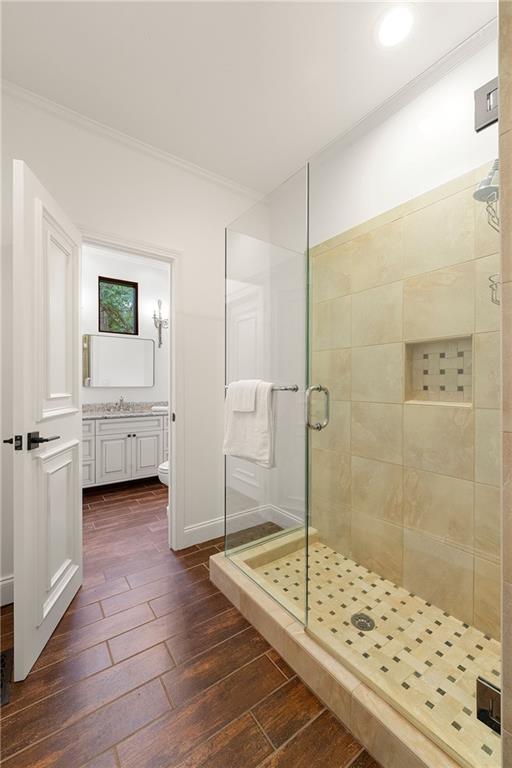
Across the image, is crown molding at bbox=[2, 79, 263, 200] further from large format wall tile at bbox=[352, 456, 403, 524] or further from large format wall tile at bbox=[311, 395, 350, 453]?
large format wall tile at bbox=[352, 456, 403, 524]

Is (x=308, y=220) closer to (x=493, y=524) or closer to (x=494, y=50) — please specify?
(x=494, y=50)

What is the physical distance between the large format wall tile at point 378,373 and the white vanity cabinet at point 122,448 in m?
2.66

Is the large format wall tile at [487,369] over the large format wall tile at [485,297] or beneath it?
beneath

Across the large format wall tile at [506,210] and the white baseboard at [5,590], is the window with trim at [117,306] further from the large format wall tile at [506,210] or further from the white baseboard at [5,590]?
the large format wall tile at [506,210]

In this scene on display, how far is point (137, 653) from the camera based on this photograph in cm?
143

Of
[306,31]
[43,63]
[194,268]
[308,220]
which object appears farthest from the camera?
[194,268]

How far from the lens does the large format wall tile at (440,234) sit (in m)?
1.48

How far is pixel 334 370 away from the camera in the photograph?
2.01 meters

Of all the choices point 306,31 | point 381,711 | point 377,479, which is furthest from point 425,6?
point 381,711

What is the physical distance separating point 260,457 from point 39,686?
1.32 metres

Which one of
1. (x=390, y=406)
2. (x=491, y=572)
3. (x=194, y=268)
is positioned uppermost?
(x=194, y=268)

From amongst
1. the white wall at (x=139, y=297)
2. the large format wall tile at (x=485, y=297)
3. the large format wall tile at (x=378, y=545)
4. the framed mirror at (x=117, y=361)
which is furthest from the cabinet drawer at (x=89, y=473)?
the large format wall tile at (x=485, y=297)

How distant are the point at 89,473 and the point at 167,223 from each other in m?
2.58

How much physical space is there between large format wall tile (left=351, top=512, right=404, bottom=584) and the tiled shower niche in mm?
739
